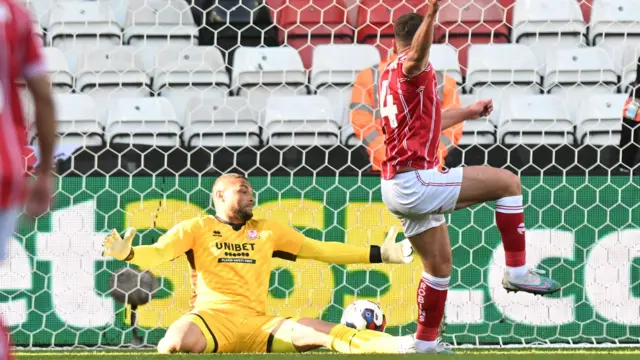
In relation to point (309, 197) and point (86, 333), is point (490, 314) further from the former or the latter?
point (86, 333)

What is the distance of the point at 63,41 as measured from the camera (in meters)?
7.36

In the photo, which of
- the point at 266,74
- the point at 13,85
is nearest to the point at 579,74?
the point at 266,74

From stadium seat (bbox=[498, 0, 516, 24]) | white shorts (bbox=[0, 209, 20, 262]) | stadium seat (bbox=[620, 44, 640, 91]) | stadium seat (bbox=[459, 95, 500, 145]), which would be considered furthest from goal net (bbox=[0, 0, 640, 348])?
white shorts (bbox=[0, 209, 20, 262])

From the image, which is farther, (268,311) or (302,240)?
(268,311)

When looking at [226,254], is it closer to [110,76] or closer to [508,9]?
[110,76]

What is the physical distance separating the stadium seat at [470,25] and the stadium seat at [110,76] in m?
2.17

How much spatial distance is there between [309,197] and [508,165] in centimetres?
116

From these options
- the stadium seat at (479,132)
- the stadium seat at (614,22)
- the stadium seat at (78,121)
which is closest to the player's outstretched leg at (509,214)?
the stadium seat at (479,132)

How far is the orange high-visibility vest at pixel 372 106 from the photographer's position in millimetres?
6207

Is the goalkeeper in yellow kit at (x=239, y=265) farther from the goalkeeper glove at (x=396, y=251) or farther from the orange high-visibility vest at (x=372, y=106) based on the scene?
the orange high-visibility vest at (x=372, y=106)

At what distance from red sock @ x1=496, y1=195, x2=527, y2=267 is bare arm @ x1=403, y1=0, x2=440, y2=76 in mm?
716

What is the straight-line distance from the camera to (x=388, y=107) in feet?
14.6

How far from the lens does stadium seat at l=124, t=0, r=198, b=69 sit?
24.1 ft

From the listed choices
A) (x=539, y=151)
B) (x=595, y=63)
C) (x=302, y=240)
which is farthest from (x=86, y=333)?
(x=595, y=63)
